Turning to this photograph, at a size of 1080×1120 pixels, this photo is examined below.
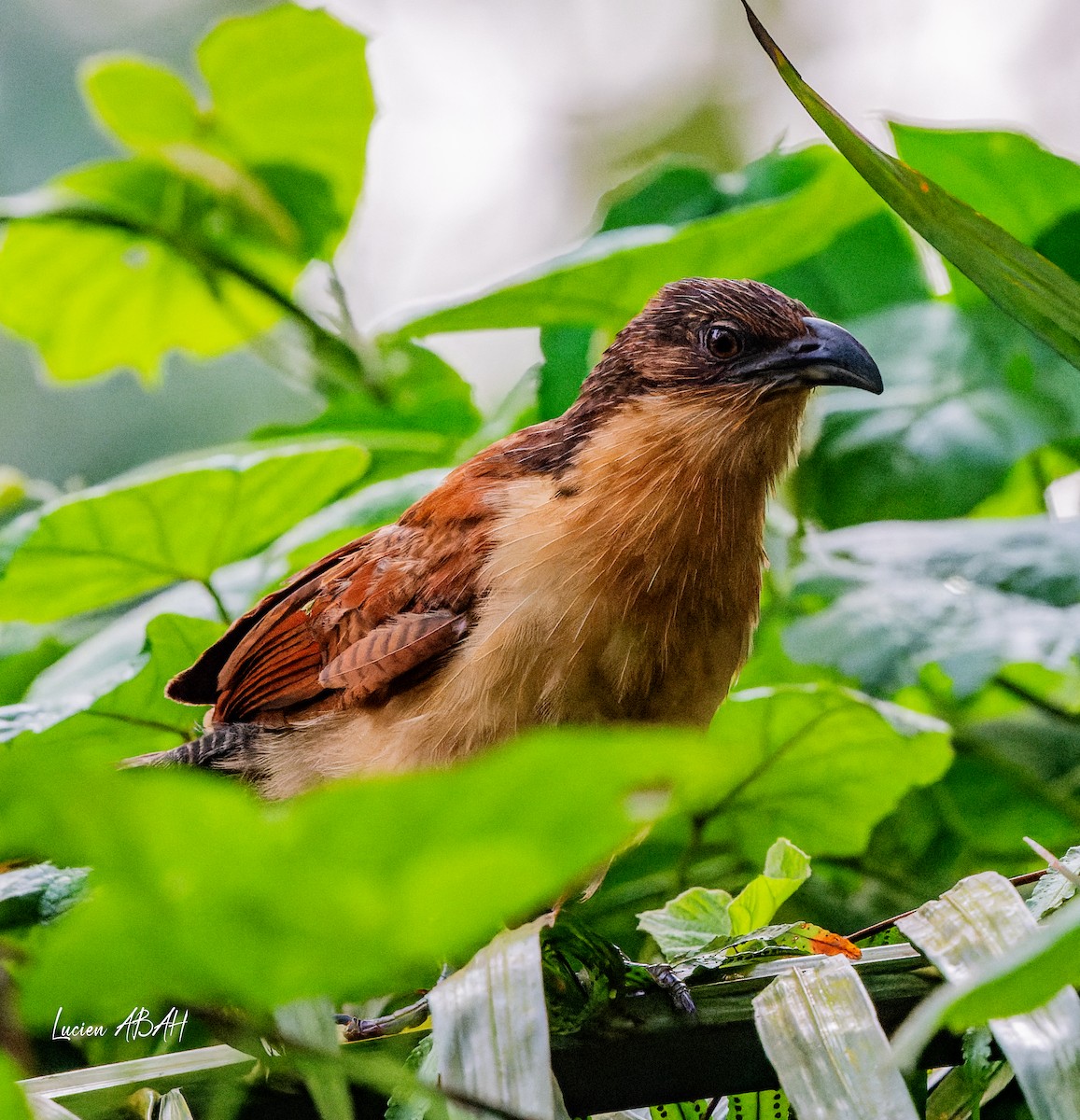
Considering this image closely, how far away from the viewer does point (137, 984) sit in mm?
325

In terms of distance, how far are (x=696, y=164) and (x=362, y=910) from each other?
6.05 ft

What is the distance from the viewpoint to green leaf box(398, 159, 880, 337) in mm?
1532

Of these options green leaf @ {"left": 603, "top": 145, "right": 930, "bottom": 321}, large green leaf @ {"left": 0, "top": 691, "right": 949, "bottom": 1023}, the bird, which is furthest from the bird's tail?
large green leaf @ {"left": 0, "top": 691, "right": 949, "bottom": 1023}

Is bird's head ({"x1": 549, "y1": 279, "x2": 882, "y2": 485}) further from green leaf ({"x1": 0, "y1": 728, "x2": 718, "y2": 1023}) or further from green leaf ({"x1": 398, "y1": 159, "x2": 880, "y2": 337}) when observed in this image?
green leaf ({"x1": 0, "y1": 728, "x2": 718, "y2": 1023})

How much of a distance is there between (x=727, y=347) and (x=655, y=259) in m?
0.24

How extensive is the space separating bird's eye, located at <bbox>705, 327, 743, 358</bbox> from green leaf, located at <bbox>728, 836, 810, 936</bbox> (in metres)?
0.62

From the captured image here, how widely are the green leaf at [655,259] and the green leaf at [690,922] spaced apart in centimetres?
81

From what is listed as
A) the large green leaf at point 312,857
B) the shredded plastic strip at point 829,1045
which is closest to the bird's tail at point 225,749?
the shredded plastic strip at point 829,1045

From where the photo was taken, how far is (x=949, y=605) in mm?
1338

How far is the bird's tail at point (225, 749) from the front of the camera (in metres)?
1.46

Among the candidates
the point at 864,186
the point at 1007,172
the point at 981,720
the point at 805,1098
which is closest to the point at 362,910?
the point at 805,1098

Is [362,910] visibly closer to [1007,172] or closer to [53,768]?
[53,768]

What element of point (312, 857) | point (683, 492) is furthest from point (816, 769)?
point (312, 857)

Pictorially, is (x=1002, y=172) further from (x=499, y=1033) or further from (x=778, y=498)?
(x=499, y=1033)
